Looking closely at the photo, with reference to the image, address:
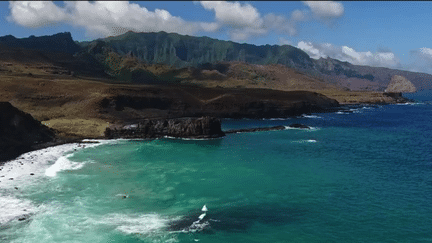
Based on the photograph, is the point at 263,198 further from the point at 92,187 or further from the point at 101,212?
the point at 92,187

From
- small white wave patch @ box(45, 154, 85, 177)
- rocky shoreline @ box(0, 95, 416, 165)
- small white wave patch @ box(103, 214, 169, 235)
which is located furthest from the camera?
rocky shoreline @ box(0, 95, 416, 165)

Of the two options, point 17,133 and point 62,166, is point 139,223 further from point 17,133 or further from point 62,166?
point 17,133

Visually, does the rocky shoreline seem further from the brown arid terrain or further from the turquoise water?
the brown arid terrain

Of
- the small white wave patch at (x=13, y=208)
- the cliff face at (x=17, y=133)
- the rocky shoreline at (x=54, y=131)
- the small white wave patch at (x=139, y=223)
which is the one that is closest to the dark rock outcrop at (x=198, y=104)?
the rocky shoreline at (x=54, y=131)

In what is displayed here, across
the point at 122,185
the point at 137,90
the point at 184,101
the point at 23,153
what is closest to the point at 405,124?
the point at 184,101

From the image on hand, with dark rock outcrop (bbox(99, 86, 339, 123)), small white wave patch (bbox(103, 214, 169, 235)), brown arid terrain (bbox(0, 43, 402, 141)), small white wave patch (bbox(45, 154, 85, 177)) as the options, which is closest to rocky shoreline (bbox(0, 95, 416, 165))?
brown arid terrain (bbox(0, 43, 402, 141))
